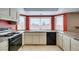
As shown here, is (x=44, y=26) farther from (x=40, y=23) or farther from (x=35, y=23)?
(x=35, y=23)

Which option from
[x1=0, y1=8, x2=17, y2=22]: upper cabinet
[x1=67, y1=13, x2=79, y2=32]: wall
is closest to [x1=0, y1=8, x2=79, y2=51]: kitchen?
[x1=67, y1=13, x2=79, y2=32]: wall

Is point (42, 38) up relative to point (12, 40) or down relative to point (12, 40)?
down

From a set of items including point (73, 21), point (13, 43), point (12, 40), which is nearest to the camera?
point (12, 40)

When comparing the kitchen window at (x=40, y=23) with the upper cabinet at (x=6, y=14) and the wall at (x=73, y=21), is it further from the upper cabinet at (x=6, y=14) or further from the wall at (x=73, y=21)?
the upper cabinet at (x=6, y=14)

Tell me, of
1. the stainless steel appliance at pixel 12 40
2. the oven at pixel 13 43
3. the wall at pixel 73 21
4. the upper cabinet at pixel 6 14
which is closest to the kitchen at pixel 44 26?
the wall at pixel 73 21

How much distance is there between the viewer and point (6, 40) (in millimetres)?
2588

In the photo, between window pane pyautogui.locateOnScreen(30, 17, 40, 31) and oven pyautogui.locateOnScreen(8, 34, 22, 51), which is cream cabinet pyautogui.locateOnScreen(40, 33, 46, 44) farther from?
oven pyautogui.locateOnScreen(8, 34, 22, 51)

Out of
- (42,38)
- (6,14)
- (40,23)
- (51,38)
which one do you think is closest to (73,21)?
(51,38)

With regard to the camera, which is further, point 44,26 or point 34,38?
point 44,26
